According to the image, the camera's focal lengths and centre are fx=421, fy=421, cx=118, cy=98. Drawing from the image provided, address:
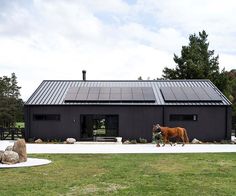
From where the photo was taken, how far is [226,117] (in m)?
29.8

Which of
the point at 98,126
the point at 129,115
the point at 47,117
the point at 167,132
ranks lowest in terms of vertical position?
the point at 167,132

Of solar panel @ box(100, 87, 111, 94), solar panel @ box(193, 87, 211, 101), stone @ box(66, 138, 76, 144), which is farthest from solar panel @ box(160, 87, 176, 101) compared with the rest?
stone @ box(66, 138, 76, 144)

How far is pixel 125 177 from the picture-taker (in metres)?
12.8

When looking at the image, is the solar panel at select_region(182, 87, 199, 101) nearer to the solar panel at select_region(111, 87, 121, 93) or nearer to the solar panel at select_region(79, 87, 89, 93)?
the solar panel at select_region(111, 87, 121, 93)

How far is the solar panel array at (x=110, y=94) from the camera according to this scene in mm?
29984

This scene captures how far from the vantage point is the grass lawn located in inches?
422

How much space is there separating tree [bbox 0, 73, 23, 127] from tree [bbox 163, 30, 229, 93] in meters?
25.7

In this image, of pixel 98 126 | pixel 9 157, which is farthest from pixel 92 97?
pixel 9 157

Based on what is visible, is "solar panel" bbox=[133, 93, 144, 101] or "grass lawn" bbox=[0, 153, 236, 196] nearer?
"grass lawn" bbox=[0, 153, 236, 196]

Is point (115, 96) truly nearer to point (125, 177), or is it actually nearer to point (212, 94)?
point (212, 94)

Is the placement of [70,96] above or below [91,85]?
below

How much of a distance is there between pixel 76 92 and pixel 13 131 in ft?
18.1

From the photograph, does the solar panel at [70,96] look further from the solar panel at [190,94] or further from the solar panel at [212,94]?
the solar panel at [212,94]

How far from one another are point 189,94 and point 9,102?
41.3 metres
